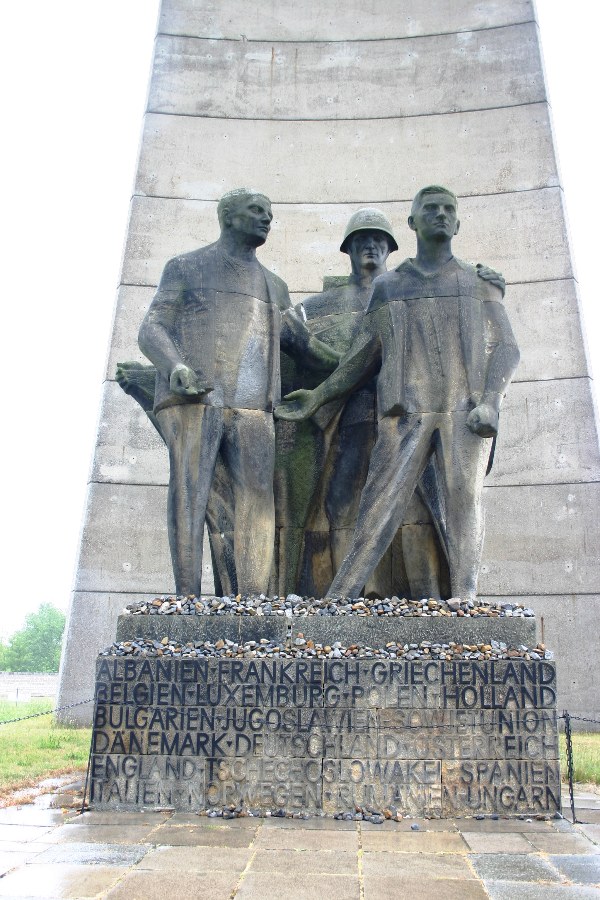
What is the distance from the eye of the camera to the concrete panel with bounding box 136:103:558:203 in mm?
12188

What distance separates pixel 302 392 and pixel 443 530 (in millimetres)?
1463

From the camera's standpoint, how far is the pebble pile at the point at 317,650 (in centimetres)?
529

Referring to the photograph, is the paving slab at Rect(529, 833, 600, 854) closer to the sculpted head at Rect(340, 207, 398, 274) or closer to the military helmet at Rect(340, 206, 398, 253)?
the sculpted head at Rect(340, 207, 398, 274)

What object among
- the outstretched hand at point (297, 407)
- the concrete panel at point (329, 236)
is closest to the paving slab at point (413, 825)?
the outstretched hand at point (297, 407)

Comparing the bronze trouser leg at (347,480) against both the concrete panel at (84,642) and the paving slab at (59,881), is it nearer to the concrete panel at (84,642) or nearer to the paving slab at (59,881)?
the paving slab at (59,881)

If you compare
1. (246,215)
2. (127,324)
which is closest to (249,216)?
(246,215)

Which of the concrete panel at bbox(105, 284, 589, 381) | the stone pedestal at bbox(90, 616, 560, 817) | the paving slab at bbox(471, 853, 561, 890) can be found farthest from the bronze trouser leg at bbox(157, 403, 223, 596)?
the concrete panel at bbox(105, 284, 589, 381)

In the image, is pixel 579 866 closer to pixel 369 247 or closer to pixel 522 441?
pixel 369 247

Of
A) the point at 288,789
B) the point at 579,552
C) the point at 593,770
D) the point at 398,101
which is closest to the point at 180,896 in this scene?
the point at 288,789

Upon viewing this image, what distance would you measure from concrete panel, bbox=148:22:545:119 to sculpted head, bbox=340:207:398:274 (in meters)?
5.87

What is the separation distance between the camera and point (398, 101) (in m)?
12.6

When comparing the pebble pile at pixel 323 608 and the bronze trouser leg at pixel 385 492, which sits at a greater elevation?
the bronze trouser leg at pixel 385 492

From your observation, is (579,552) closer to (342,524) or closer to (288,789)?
(342,524)

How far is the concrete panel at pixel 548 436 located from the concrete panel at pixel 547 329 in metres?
0.17
